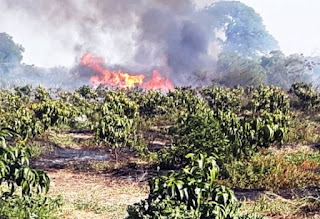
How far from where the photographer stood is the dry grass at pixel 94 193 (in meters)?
12.6

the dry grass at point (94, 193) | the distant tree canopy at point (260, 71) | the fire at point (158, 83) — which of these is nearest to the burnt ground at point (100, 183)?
the dry grass at point (94, 193)

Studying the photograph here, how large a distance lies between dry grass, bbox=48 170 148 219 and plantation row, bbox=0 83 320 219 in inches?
40.9

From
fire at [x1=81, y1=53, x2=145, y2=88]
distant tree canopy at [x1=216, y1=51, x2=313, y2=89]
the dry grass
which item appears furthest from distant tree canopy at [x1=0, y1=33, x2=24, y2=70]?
the dry grass

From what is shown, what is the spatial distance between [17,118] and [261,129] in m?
13.1

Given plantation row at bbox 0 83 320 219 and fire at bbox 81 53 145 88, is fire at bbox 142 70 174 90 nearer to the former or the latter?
fire at bbox 81 53 145 88

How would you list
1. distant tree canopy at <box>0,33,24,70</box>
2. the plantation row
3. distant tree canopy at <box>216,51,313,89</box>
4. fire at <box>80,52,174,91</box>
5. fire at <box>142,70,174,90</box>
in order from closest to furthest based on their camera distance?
the plantation row
distant tree canopy at <box>216,51,313,89</box>
fire at <box>142,70,174,90</box>
fire at <box>80,52,174,91</box>
distant tree canopy at <box>0,33,24,70</box>

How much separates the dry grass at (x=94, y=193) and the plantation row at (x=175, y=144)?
3.41 ft

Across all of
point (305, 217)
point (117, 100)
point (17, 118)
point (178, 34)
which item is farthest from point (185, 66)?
point (305, 217)

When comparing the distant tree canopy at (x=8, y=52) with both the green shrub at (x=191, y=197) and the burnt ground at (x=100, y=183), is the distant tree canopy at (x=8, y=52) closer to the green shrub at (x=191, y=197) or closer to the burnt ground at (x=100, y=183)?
the burnt ground at (x=100, y=183)

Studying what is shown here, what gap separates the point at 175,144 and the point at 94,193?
5.94 meters

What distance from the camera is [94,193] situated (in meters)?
15.7

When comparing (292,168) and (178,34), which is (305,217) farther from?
(178,34)

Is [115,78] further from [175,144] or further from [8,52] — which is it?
[175,144]

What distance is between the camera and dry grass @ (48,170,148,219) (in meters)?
12.6
